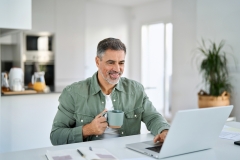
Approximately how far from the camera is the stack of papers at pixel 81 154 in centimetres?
128

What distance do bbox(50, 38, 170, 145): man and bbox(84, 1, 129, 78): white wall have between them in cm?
463

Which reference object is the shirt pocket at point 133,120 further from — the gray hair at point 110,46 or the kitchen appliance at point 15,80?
the kitchen appliance at point 15,80

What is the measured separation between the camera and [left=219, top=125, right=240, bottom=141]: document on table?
5.69ft

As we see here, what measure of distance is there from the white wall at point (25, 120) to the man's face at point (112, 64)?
A: 1.77m

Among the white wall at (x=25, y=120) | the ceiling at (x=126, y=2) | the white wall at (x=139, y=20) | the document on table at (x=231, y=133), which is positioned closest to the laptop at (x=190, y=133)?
the document on table at (x=231, y=133)

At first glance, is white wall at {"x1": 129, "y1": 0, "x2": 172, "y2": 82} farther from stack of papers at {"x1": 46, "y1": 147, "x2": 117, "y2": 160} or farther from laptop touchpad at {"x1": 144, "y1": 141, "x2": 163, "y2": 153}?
stack of papers at {"x1": 46, "y1": 147, "x2": 117, "y2": 160}

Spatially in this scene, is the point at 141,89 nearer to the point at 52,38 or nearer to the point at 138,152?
the point at 138,152

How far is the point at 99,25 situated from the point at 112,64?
5014 millimetres

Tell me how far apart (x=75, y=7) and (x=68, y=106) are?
4326 mm

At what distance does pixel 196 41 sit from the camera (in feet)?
15.4

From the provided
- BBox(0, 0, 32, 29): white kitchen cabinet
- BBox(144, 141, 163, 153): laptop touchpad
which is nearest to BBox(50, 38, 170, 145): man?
BBox(144, 141, 163, 153): laptop touchpad

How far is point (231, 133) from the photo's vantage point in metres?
1.85

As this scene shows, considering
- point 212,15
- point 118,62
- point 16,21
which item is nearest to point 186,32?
point 212,15

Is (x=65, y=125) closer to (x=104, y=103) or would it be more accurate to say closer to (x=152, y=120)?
(x=104, y=103)
